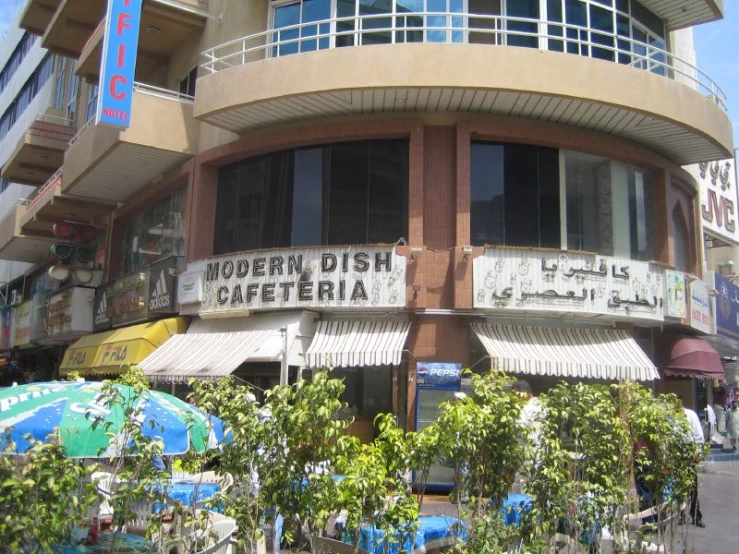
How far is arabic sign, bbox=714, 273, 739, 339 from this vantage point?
63.3 ft

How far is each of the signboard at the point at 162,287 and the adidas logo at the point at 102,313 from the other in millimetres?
3751

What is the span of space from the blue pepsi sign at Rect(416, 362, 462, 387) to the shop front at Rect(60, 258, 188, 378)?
6.65m

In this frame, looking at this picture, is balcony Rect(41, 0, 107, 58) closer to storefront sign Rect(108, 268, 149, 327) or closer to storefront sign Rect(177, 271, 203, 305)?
storefront sign Rect(108, 268, 149, 327)

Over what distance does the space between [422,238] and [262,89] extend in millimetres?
4434

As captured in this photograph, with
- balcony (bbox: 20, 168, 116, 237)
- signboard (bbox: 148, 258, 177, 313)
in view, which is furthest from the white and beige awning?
balcony (bbox: 20, 168, 116, 237)

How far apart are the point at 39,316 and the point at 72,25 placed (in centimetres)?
1077

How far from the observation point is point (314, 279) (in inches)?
563

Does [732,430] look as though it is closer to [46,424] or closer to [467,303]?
[467,303]

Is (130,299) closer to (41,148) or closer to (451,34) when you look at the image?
(41,148)

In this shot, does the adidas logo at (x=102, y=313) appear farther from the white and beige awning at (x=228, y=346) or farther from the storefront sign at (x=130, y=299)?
the white and beige awning at (x=228, y=346)

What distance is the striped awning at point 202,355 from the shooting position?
14141mm

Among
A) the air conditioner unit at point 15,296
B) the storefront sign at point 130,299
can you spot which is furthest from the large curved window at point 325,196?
→ the air conditioner unit at point 15,296

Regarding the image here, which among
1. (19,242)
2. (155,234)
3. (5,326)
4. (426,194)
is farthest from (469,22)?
(5,326)

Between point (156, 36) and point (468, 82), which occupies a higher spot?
point (156, 36)
